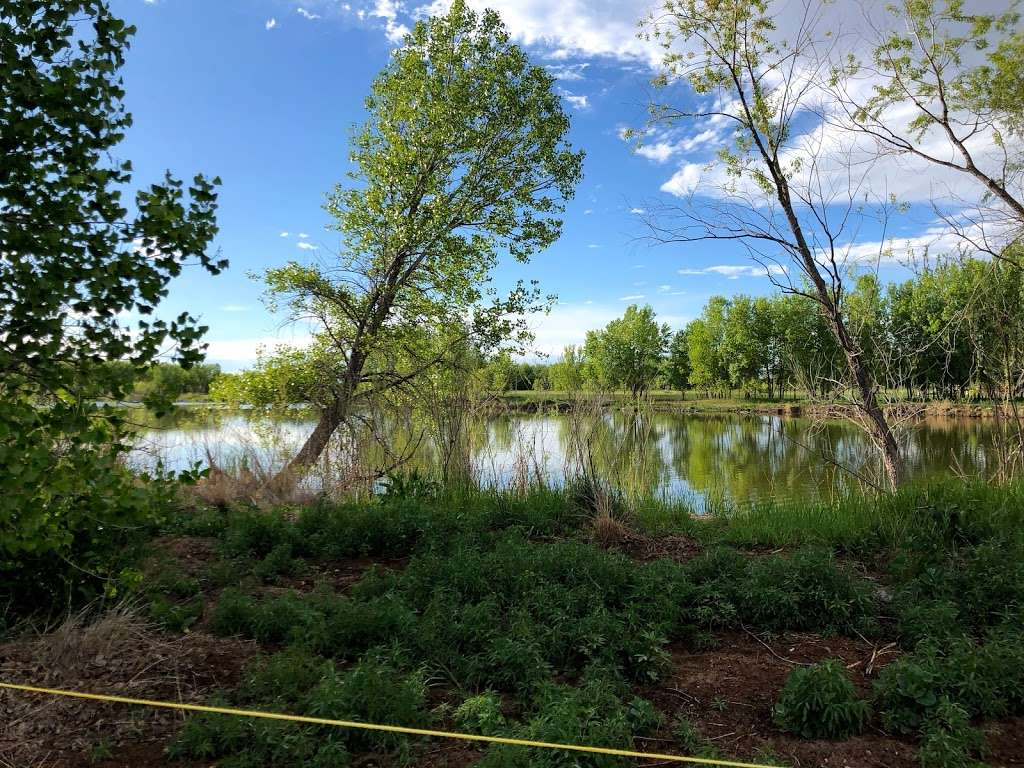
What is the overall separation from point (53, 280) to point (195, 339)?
0.58 meters

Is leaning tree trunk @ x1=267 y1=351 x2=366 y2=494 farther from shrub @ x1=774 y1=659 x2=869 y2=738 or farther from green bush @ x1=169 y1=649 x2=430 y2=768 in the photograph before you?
shrub @ x1=774 y1=659 x2=869 y2=738

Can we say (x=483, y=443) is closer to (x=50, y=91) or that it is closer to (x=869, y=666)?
(x=869, y=666)

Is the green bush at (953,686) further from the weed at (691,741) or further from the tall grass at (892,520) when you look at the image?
the tall grass at (892,520)

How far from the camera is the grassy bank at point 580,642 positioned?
103 inches

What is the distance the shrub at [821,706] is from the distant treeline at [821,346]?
506cm

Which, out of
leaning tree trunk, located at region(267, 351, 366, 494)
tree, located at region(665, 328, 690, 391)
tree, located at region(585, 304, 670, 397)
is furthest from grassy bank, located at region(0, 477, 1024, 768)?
tree, located at region(665, 328, 690, 391)

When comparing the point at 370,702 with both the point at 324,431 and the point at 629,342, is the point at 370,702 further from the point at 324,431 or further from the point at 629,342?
the point at 629,342

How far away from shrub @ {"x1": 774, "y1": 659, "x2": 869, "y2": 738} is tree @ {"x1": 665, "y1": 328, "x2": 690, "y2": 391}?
5138cm

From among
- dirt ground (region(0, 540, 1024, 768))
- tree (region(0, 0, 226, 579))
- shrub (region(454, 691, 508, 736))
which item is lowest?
dirt ground (region(0, 540, 1024, 768))

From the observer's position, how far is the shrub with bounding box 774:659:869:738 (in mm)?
2682

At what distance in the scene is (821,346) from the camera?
106ft

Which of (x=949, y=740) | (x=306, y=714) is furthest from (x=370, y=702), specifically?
(x=949, y=740)

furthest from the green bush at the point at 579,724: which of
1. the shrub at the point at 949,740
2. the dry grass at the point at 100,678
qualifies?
the dry grass at the point at 100,678

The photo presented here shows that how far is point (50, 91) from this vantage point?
274 cm
